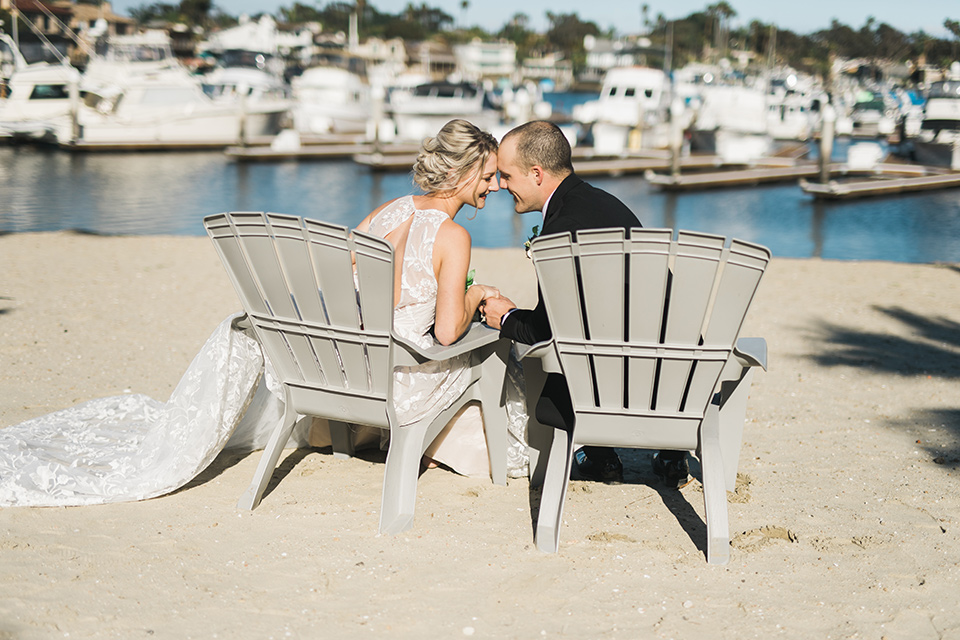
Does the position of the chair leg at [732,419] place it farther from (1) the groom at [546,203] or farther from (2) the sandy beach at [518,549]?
(1) the groom at [546,203]

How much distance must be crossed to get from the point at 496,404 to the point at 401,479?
0.63 m

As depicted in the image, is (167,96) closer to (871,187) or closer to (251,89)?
(251,89)

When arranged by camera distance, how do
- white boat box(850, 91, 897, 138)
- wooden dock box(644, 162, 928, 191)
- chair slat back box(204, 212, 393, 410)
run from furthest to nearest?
white boat box(850, 91, 897, 138) → wooden dock box(644, 162, 928, 191) → chair slat back box(204, 212, 393, 410)

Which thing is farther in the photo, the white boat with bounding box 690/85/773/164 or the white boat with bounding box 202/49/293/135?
the white boat with bounding box 202/49/293/135

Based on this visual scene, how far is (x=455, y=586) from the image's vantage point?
2920 mm

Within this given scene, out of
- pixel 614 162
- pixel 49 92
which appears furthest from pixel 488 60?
pixel 614 162

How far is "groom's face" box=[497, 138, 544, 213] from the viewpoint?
3639mm

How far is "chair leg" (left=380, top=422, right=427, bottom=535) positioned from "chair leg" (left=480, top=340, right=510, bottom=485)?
44 cm

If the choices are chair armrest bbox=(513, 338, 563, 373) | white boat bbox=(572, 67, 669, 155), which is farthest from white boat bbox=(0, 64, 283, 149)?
chair armrest bbox=(513, 338, 563, 373)

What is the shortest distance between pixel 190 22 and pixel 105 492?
10363 centimetres

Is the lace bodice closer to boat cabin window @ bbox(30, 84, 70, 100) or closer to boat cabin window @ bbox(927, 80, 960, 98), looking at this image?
boat cabin window @ bbox(30, 84, 70, 100)

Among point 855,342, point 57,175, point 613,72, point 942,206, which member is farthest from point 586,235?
point 613,72

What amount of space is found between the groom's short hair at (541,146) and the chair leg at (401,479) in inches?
47.7

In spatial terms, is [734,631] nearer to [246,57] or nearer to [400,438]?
[400,438]
